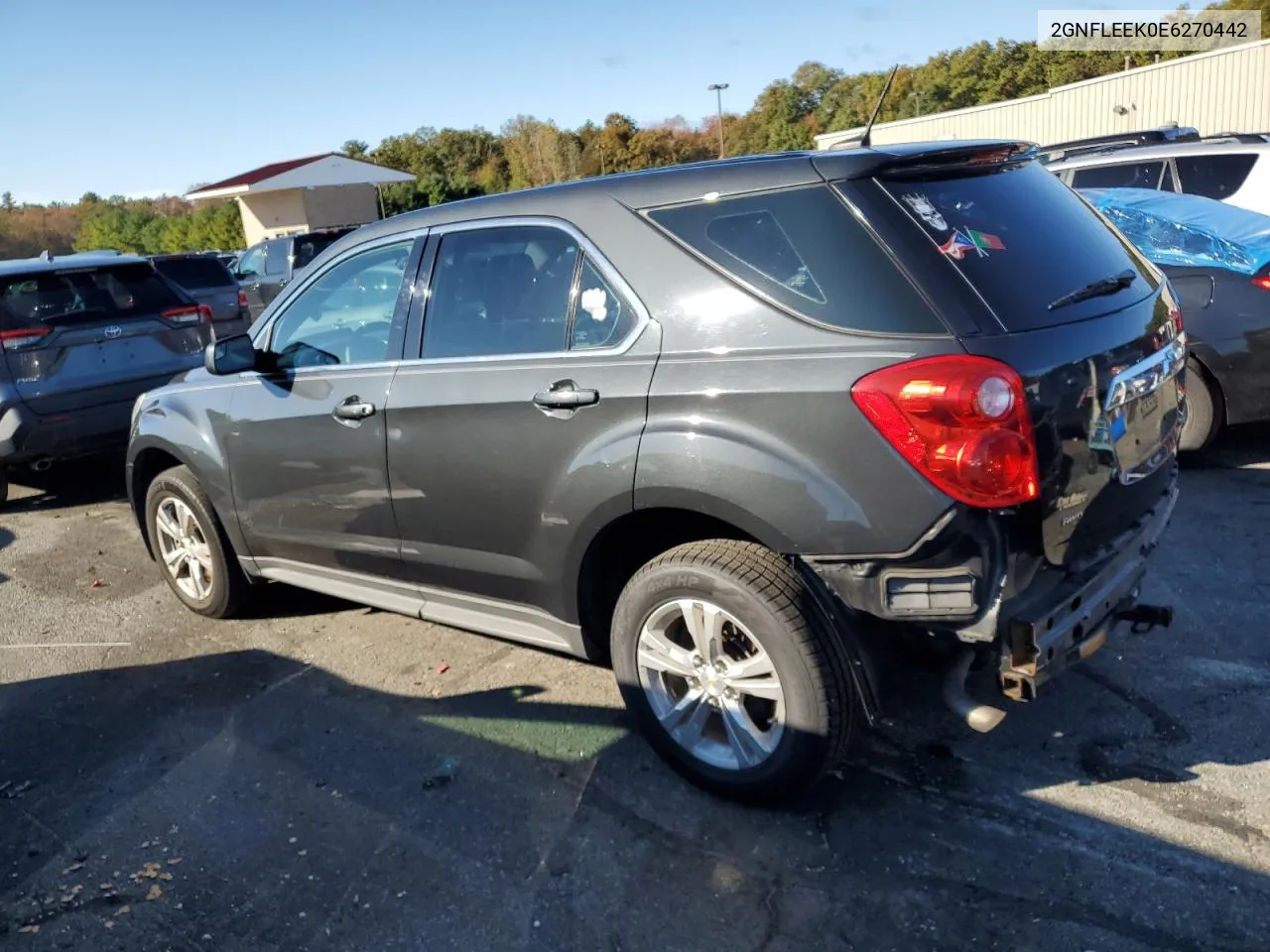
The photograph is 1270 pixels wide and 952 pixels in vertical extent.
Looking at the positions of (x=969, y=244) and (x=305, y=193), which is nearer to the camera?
(x=969, y=244)

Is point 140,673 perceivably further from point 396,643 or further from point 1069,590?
point 1069,590

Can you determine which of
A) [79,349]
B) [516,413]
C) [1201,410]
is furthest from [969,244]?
[79,349]

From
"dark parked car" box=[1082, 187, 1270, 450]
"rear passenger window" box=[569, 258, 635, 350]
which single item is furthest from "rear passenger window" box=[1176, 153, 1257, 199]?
"rear passenger window" box=[569, 258, 635, 350]

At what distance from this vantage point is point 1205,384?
6199 millimetres

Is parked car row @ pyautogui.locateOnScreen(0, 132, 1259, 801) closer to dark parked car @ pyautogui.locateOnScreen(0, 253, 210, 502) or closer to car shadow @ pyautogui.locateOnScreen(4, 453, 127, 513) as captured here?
dark parked car @ pyautogui.locateOnScreen(0, 253, 210, 502)

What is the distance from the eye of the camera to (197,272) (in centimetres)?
1606

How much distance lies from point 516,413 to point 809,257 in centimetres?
112

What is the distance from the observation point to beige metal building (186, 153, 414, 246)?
129ft

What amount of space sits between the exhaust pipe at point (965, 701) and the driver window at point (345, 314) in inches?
94.4

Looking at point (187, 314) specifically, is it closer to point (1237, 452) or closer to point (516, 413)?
point (516, 413)

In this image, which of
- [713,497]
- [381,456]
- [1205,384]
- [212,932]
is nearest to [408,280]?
[381,456]

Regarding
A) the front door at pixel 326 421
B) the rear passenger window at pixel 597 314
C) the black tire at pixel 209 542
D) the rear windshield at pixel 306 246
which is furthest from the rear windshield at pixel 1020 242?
the rear windshield at pixel 306 246

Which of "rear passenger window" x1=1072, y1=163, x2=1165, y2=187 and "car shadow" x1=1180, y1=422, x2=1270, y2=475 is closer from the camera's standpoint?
"car shadow" x1=1180, y1=422, x2=1270, y2=475

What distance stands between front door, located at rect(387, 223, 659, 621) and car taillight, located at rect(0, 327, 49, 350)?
469 centimetres
